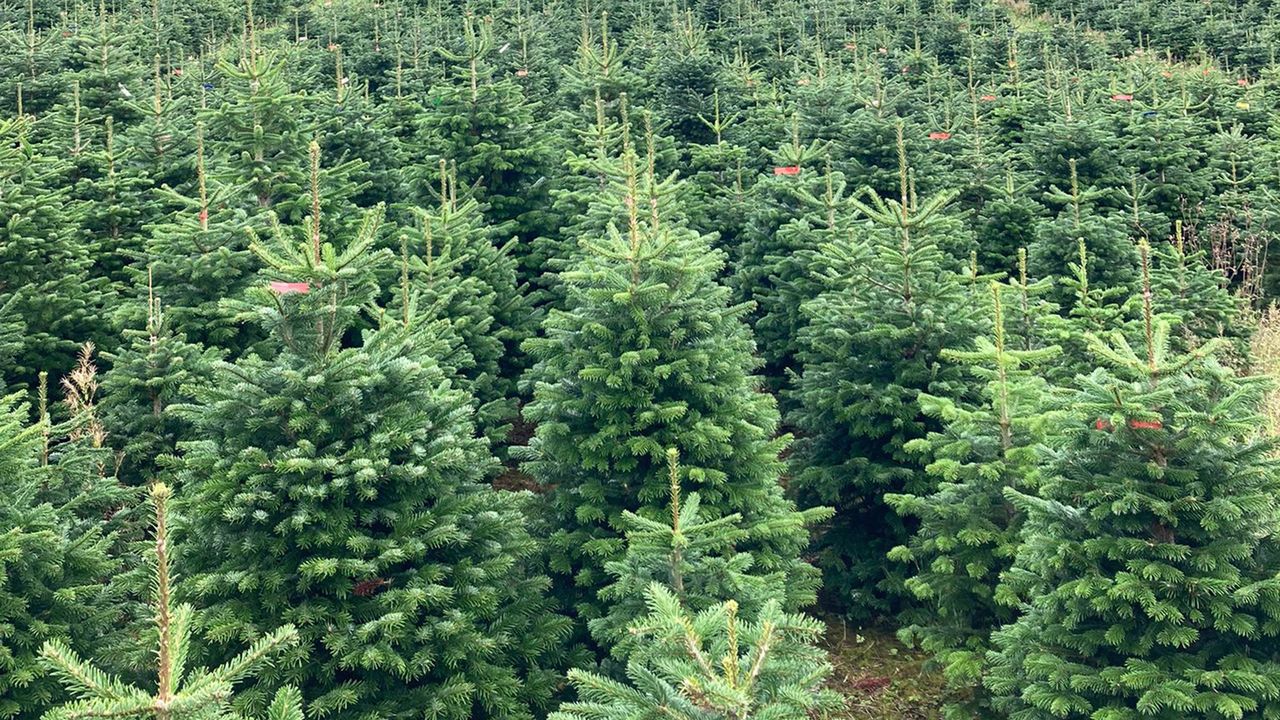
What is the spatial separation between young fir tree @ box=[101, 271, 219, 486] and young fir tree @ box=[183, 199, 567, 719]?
8.89 ft

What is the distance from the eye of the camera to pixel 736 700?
3.66m

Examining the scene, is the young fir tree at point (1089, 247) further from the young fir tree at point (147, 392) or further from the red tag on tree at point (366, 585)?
the young fir tree at point (147, 392)

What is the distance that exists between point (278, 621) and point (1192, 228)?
682 inches

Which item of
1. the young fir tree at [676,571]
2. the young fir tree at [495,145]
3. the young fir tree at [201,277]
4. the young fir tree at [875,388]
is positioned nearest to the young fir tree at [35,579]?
the young fir tree at [201,277]

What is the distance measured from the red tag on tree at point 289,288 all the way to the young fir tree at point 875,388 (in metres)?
5.34

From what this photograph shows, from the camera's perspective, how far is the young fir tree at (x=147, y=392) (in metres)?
8.75

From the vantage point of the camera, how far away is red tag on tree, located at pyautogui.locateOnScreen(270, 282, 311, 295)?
620cm

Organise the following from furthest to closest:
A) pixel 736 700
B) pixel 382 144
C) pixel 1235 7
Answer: pixel 1235 7, pixel 382 144, pixel 736 700

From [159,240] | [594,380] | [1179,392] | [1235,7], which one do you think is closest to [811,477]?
[594,380]

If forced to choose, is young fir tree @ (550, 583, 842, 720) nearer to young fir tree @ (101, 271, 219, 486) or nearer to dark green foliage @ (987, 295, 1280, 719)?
dark green foliage @ (987, 295, 1280, 719)

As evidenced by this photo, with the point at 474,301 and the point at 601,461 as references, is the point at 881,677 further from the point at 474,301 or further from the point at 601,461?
the point at 474,301

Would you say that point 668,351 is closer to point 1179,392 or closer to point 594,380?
point 594,380

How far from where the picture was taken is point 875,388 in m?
9.77

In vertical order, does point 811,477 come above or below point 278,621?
below
